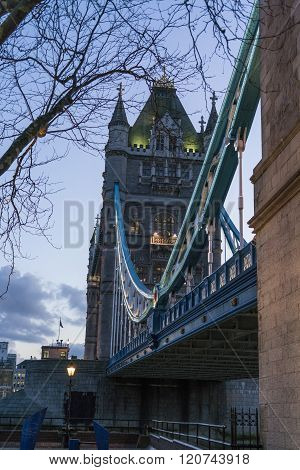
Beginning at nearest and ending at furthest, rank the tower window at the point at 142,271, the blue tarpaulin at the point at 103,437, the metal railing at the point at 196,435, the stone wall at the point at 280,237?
1. the stone wall at the point at 280,237
2. the blue tarpaulin at the point at 103,437
3. the metal railing at the point at 196,435
4. the tower window at the point at 142,271

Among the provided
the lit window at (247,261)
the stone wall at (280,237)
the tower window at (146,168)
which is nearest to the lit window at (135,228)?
the tower window at (146,168)

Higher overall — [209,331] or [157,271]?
[157,271]

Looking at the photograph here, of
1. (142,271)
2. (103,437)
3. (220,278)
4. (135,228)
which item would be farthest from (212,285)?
(135,228)

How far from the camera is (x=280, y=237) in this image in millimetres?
9016

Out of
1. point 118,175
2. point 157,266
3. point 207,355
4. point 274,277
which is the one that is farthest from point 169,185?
point 274,277

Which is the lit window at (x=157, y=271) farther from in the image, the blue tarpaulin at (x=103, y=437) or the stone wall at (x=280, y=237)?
the stone wall at (x=280, y=237)

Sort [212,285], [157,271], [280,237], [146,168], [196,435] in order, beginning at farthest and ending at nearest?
[146,168] → [157,271] → [196,435] → [212,285] → [280,237]

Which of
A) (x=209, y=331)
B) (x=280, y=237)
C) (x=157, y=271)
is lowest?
(x=209, y=331)

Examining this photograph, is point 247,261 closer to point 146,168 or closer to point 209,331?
point 209,331

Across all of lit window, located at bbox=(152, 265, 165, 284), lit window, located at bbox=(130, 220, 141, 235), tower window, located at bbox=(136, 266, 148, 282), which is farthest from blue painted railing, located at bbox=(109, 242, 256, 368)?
lit window, located at bbox=(130, 220, 141, 235)

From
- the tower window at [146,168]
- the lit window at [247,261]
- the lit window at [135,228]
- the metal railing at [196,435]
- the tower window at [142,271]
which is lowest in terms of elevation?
the metal railing at [196,435]

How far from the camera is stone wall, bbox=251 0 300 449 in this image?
27.1 feet

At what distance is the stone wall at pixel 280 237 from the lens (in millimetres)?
8273

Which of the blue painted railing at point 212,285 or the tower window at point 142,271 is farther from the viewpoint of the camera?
the tower window at point 142,271
